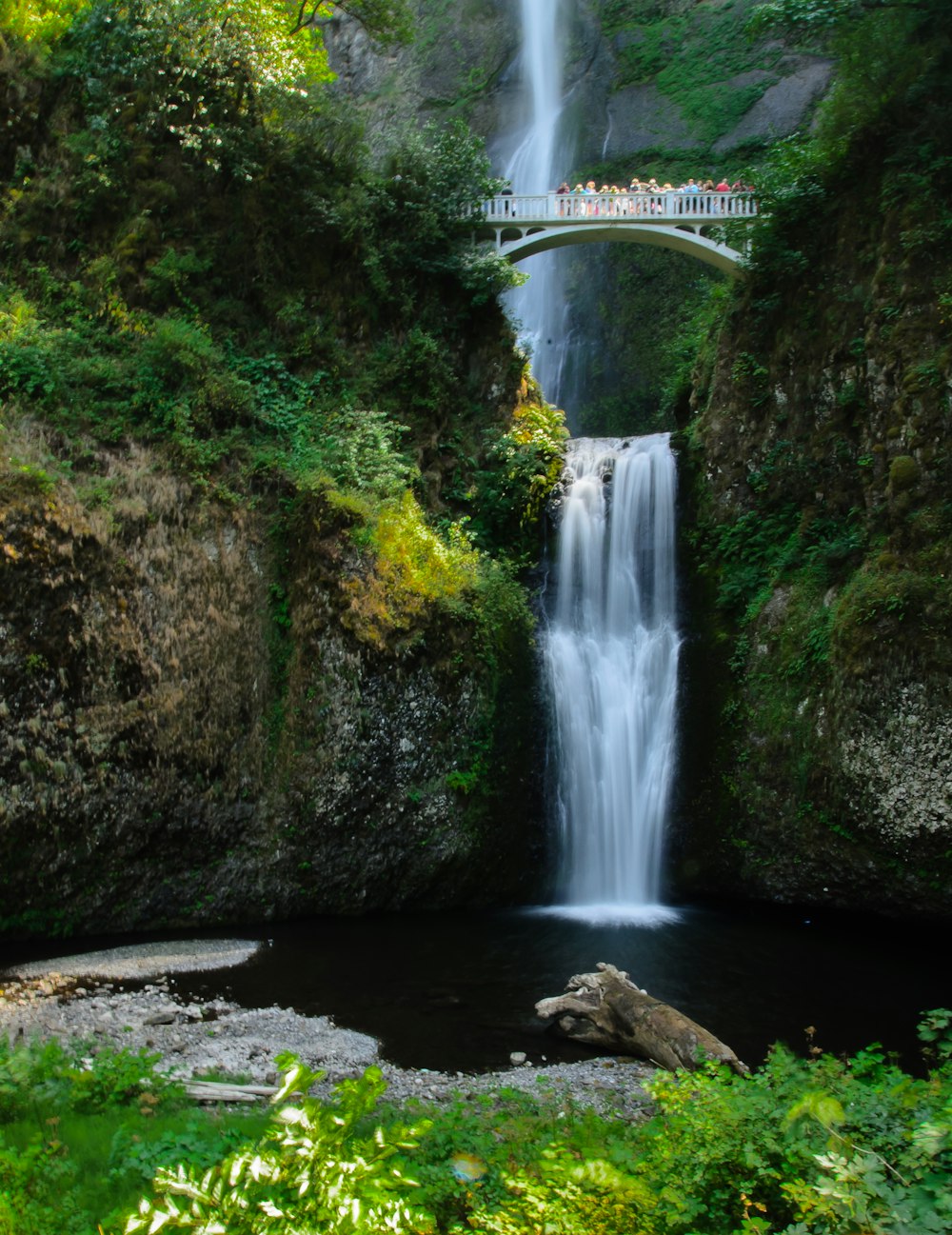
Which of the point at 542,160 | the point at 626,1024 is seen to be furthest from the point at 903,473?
the point at 542,160

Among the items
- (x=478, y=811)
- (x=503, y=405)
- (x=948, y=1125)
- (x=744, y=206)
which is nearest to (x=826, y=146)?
(x=744, y=206)

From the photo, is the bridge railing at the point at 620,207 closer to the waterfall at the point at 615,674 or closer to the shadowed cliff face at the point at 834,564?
the shadowed cliff face at the point at 834,564

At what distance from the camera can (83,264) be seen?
15.3 meters

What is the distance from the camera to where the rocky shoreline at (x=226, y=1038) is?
7047mm

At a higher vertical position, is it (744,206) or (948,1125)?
(744,206)

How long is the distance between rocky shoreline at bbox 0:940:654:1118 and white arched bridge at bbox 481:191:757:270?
49.9 ft

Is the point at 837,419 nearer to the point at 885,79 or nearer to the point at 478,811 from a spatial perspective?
the point at 885,79

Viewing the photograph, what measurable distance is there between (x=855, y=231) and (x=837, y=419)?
323 centimetres

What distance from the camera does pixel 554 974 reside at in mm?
10211

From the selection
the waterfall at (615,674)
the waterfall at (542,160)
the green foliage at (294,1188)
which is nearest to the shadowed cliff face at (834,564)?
the waterfall at (615,674)

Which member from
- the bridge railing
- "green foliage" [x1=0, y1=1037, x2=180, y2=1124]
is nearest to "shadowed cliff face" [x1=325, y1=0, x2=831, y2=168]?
the bridge railing

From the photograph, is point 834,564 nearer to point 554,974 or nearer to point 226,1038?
point 554,974

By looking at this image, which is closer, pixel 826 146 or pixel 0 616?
pixel 0 616

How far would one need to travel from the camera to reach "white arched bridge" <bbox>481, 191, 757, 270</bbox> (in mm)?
18828
